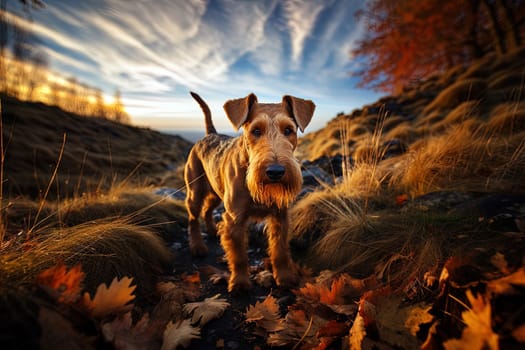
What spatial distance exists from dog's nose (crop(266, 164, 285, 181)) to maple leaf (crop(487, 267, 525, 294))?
1375 mm

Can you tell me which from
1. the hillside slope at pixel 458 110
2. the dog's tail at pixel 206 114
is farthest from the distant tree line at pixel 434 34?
the dog's tail at pixel 206 114

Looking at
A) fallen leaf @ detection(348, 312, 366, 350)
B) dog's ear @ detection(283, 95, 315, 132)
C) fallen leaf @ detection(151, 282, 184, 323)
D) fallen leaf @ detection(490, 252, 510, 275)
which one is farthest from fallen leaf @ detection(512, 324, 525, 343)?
dog's ear @ detection(283, 95, 315, 132)

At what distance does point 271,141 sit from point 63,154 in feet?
43.0

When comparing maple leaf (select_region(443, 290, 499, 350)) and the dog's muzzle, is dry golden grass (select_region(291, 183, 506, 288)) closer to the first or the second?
maple leaf (select_region(443, 290, 499, 350))

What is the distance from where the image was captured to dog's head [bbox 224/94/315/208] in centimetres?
198

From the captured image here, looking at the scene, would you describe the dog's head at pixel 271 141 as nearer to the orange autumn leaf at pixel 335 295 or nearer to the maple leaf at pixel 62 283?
the orange autumn leaf at pixel 335 295

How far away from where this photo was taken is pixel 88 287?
172 cm

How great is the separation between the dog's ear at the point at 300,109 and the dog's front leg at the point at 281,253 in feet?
3.53

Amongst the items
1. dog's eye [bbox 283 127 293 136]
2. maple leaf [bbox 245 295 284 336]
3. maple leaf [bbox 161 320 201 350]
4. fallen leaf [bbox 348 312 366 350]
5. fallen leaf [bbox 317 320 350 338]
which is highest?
dog's eye [bbox 283 127 293 136]

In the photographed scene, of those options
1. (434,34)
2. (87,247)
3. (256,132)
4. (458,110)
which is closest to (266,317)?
(87,247)

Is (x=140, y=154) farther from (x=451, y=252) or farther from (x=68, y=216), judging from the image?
(x=451, y=252)

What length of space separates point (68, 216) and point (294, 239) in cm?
321

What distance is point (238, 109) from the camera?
2527 mm

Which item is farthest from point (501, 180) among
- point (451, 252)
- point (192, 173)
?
point (192, 173)
